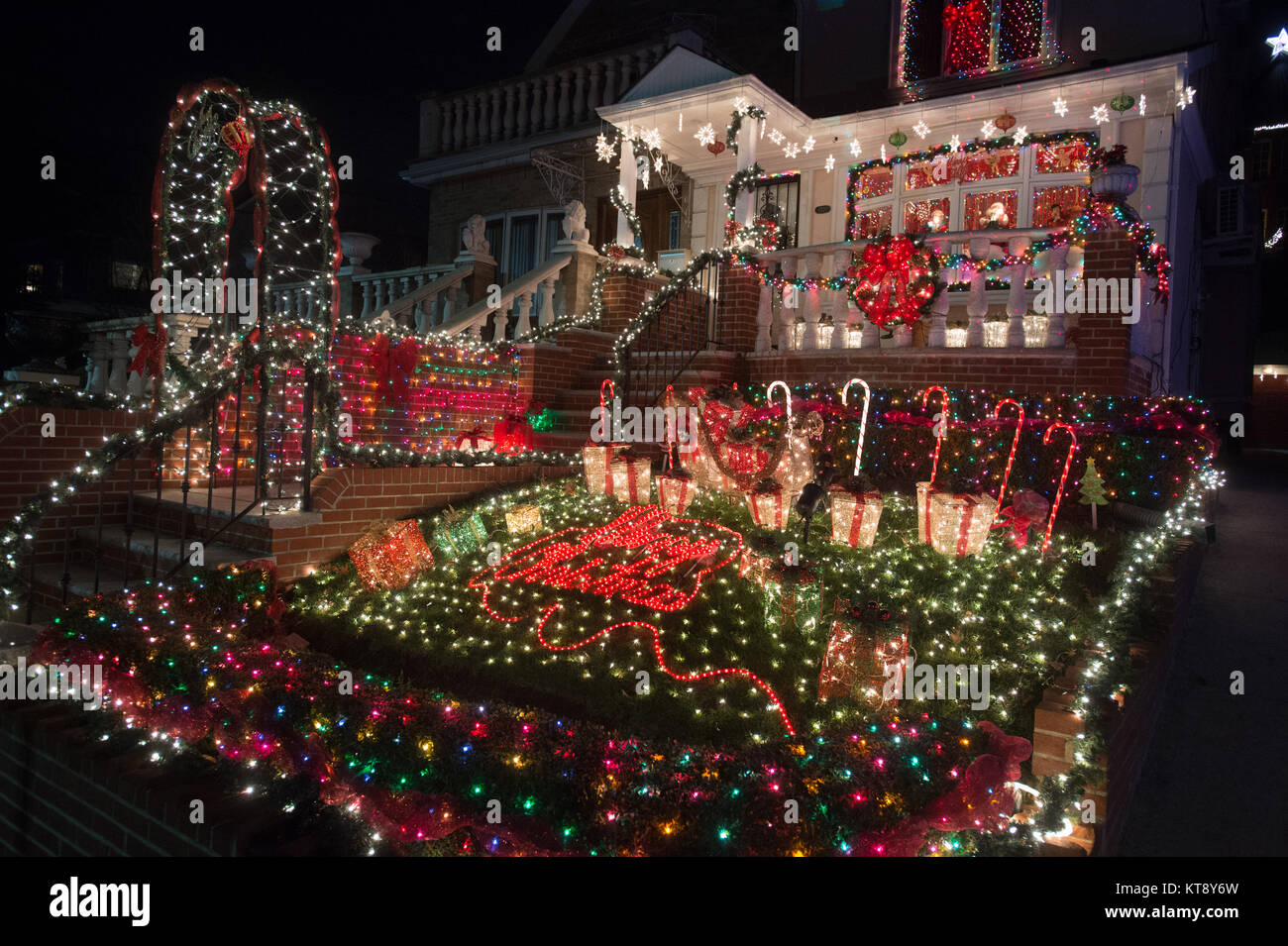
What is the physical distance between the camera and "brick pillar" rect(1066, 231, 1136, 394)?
6.50 meters

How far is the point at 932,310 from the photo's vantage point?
24.0ft

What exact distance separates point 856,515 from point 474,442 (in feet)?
13.7

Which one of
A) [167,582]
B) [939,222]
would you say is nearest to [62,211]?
[167,582]

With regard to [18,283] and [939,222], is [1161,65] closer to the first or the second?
[939,222]

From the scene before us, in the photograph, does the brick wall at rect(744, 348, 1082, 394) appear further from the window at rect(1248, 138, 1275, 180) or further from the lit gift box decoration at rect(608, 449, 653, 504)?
the window at rect(1248, 138, 1275, 180)

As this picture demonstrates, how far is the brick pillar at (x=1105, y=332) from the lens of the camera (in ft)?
21.3

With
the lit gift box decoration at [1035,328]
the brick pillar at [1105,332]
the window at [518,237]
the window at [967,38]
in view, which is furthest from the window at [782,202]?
the brick pillar at [1105,332]

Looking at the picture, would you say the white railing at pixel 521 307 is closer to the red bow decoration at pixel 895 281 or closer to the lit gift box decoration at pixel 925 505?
the red bow decoration at pixel 895 281

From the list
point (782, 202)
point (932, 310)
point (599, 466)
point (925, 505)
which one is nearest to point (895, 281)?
point (932, 310)

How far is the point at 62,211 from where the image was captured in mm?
12492

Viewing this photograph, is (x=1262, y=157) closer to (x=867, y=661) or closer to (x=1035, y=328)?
(x=1035, y=328)

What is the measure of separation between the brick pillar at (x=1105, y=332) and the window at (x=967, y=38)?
18.9ft

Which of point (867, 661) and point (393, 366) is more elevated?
point (393, 366)
